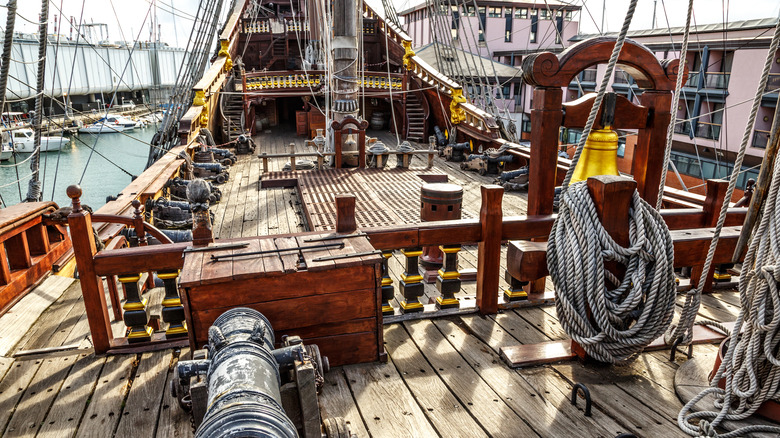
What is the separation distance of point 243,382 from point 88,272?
1.67 metres

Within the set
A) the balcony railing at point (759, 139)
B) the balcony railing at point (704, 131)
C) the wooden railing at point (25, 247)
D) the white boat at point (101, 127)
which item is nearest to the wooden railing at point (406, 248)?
→ the wooden railing at point (25, 247)

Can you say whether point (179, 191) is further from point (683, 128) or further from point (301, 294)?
point (683, 128)

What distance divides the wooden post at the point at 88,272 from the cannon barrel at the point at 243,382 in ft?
3.55

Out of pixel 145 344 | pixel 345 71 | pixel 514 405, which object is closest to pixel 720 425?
pixel 514 405

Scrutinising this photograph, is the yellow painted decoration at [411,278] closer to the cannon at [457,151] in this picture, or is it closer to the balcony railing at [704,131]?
the cannon at [457,151]

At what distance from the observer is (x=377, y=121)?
51.3 feet

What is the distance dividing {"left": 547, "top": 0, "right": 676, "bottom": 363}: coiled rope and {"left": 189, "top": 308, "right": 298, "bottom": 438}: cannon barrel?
1415mm

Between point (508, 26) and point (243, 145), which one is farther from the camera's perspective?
point (508, 26)

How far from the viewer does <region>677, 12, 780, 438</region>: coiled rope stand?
1.92m

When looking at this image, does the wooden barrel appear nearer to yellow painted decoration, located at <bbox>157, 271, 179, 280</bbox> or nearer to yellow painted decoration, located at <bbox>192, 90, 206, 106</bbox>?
yellow painted decoration, located at <bbox>157, 271, 179, 280</bbox>

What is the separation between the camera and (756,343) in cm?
198

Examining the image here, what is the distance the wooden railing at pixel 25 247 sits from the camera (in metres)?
3.67

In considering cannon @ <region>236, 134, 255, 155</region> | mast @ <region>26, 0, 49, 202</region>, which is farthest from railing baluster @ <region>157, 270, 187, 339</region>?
cannon @ <region>236, 134, 255, 155</region>

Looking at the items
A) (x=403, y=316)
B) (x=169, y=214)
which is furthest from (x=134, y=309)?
(x=169, y=214)
